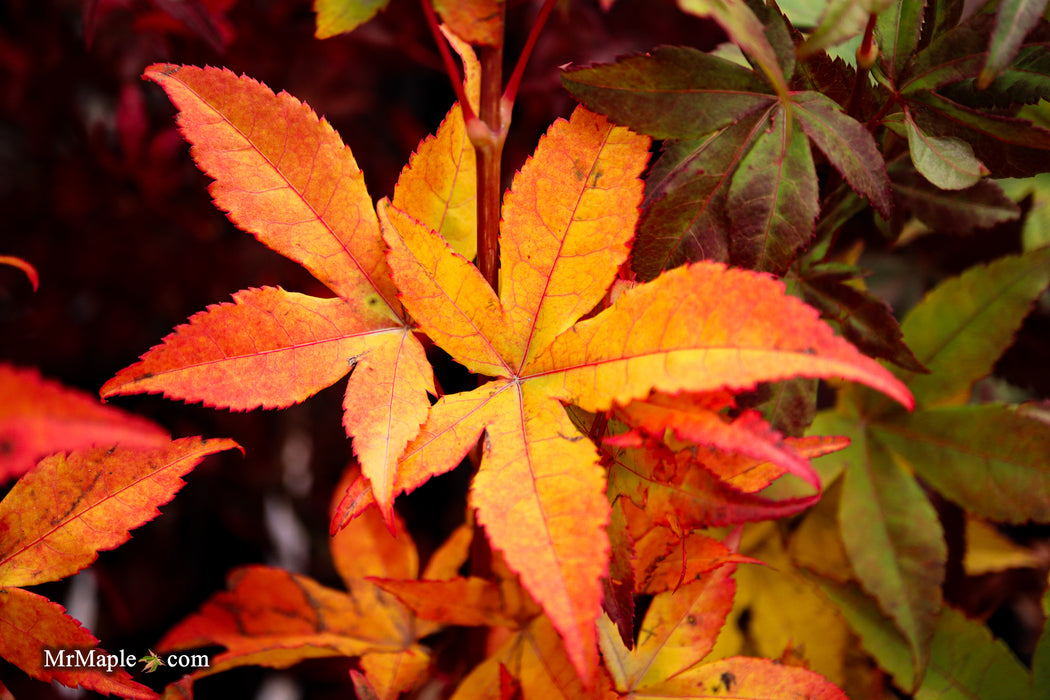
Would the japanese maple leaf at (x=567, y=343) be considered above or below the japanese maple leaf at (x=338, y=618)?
above

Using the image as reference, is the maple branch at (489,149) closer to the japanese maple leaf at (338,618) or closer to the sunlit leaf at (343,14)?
the sunlit leaf at (343,14)

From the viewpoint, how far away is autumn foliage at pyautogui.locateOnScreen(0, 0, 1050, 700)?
421 mm

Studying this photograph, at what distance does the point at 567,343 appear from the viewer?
50 cm

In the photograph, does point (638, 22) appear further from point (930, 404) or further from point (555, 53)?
point (930, 404)

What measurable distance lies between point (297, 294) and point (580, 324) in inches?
8.8

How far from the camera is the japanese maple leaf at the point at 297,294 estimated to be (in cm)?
48

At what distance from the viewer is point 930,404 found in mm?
817

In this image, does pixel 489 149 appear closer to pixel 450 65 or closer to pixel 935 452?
pixel 450 65

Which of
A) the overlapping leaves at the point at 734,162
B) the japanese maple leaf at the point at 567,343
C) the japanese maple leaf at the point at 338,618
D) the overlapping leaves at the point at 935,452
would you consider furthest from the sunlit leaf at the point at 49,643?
the overlapping leaves at the point at 935,452

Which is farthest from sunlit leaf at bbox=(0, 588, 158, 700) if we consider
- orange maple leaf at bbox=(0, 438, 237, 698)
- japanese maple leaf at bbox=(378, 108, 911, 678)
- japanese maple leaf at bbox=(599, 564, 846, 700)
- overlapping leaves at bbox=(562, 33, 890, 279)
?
overlapping leaves at bbox=(562, 33, 890, 279)

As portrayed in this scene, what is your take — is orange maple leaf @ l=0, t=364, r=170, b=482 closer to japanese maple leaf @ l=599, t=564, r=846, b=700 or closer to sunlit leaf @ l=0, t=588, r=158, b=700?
sunlit leaf @ l=0, t=588, r=158, b=700

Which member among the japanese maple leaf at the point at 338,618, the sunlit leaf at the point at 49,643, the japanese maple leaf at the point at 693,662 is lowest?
the japanese maple leaf at the point at 338,618

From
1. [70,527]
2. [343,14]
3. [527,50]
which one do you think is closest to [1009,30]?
[527,50]

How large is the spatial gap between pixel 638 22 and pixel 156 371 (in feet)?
3.65
